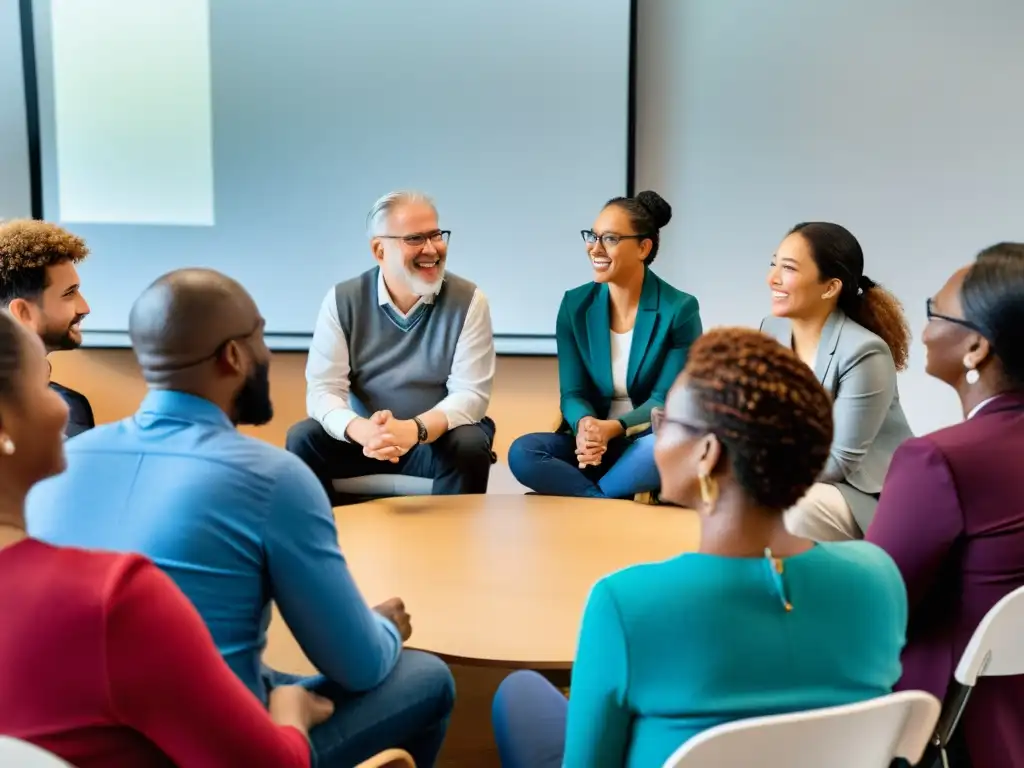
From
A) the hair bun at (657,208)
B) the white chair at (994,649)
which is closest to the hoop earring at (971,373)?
the white chair at (994,649)

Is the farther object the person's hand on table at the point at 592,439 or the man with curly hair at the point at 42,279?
the person's hand on table at the point at 592,439

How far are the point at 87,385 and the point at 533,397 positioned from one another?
72.5 inches

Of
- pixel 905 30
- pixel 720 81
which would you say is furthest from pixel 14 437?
pixel 905 30

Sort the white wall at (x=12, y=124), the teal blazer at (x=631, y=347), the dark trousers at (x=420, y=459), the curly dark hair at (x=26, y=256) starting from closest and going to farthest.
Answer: the curly dark hair at (x=26, y=256) → the dark trousers at (x=420, y=459) → the teal blazer at (x=631, y=347) → the white wall at (x=12, y=124)

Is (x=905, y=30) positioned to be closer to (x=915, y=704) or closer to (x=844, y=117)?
(x=844, y=117)

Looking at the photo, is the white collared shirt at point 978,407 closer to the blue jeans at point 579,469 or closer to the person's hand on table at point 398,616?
the person's hand on table at point 398,616

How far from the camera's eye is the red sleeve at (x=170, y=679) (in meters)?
0.92

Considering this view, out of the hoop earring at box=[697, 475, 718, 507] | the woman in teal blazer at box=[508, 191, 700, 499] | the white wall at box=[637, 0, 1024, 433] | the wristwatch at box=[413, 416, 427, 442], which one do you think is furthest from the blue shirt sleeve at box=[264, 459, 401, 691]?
the white wall at box=[637, 0, 1024, 433]

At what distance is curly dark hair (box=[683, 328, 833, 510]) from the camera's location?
111cm

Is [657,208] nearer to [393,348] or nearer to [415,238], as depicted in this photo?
[415,238]

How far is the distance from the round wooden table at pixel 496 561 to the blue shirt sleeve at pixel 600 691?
525 mm

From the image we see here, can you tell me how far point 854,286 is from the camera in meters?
2.75

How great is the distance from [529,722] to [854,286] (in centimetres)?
181

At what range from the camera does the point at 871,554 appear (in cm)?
118
